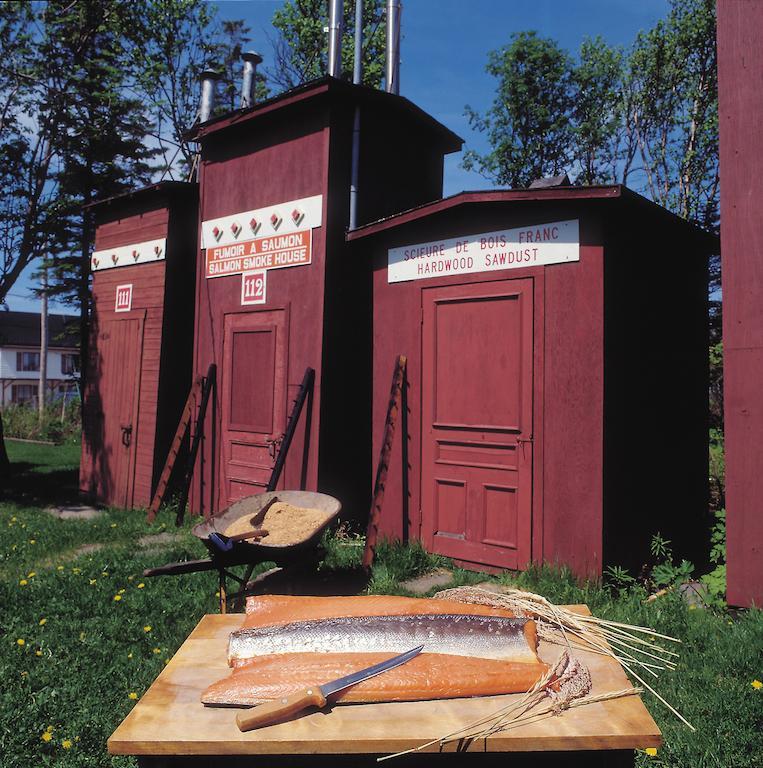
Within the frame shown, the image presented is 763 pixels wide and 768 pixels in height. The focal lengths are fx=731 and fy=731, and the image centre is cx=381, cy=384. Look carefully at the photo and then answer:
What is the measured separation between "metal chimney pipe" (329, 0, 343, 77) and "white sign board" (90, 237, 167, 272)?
3.69 metres

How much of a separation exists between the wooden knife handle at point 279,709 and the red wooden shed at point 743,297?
4877mm

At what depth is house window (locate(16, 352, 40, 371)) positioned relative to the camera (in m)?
62.3

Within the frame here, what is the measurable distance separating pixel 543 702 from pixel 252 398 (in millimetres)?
8439

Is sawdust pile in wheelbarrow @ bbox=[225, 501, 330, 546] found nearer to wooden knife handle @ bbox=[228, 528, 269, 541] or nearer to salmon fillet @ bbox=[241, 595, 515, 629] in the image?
wooden knife handle @ bbox=[228, 528, 269, 541]

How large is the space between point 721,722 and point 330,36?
33.9 ft

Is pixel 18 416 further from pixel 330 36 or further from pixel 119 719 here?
pixel 119 719

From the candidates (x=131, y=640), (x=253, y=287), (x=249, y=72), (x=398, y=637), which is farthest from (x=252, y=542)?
A: (x=249, y=72)

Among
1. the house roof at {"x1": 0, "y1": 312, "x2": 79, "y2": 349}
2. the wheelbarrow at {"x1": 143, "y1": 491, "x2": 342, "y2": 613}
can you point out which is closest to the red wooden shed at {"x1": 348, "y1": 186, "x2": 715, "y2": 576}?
the wheelbarrow at {"x1": 143, "y1": 491, "x2": 342, "y2": 613}

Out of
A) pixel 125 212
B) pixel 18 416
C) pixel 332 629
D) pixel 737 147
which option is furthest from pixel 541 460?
pixel 18 416

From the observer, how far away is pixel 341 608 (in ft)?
7.43

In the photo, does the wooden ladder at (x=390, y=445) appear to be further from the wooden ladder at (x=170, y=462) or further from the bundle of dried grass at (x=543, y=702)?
the bundle of dried grass at (x=543, y=702)

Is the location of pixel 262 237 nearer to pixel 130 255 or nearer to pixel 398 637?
pixel 130 255

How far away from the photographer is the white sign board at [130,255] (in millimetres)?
11547

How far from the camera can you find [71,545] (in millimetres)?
8852
